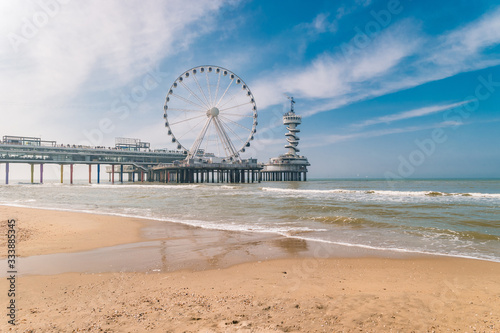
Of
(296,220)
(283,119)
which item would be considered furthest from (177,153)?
(296,220)

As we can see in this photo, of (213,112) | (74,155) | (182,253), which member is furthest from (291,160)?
(182,253)

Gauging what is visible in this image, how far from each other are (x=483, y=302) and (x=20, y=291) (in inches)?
255

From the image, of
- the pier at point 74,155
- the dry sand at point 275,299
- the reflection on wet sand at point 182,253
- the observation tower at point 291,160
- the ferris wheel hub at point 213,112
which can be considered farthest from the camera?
the observation tower at point 291,160

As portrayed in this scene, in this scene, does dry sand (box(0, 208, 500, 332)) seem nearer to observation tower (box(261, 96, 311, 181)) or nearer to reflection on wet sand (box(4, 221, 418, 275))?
reflection on wet sand (box(4, 221, 418, 275))

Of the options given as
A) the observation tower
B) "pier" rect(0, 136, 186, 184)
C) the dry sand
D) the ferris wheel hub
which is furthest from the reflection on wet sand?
the observation tower

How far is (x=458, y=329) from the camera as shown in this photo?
321 centimetres

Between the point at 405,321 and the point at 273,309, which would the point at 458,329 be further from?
the point at 273,309

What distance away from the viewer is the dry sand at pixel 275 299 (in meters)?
3.25

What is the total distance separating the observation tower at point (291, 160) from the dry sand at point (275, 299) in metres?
94.7

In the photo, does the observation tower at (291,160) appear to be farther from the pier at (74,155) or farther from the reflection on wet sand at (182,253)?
the reflection on wet sand at (182,253)

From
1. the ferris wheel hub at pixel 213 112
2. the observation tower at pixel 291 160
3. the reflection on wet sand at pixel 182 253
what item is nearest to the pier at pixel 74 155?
the observation tower at pixel 291 160

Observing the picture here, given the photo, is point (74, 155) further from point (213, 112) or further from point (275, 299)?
point (275, 299)

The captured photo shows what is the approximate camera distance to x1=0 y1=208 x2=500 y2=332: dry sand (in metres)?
3.25

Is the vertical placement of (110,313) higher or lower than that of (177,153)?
lower
